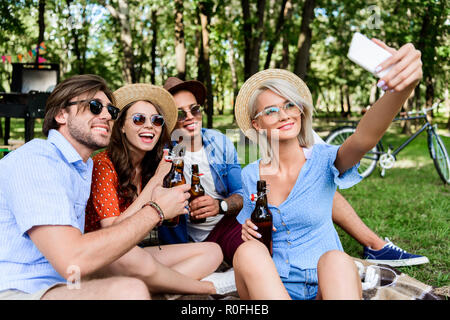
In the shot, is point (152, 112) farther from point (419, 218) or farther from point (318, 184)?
point (419, 218)

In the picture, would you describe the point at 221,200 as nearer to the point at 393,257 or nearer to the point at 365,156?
the point at 393,257

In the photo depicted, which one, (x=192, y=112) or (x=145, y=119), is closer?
(x=145, y=119)

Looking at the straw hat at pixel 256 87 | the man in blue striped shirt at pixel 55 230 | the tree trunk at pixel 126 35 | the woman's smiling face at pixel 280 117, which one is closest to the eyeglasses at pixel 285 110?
the woman's smiling face at pixel 280 117

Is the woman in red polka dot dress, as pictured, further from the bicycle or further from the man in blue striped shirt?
the bicycle

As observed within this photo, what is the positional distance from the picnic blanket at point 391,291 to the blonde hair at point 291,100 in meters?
1.12

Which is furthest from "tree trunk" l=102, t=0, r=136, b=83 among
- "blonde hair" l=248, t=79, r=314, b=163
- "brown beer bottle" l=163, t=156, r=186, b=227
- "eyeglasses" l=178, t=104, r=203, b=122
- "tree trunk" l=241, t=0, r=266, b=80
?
"blonde hair" l=248, t=79, r=314, b=163

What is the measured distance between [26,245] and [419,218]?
4.96 m

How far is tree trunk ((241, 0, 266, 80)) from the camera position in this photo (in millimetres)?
11812

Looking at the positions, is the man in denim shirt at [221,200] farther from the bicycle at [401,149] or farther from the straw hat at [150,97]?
the bicycle at [401,149]

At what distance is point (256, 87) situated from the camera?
3.00m

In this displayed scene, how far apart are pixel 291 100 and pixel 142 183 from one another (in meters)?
1.53

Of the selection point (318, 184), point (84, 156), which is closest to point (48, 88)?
point (84, 156)

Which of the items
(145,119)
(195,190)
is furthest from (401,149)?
(145,119)

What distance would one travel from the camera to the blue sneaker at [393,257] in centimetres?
386
